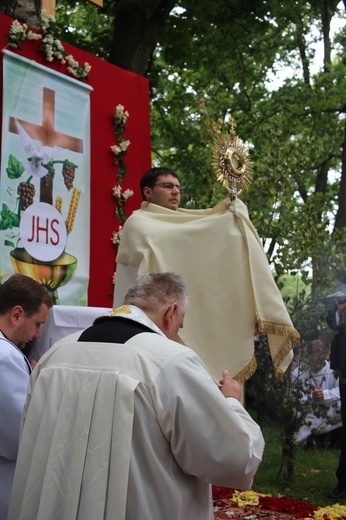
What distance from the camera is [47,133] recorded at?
21.8ft

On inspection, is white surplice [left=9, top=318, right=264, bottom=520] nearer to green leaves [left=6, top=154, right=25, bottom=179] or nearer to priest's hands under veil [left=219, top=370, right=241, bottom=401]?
priest's hands under veil [left=219, top=370, right=241, bottom=401]

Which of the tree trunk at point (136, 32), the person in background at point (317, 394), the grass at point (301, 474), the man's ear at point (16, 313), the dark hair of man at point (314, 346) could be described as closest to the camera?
the man's ear at point (16, 313)

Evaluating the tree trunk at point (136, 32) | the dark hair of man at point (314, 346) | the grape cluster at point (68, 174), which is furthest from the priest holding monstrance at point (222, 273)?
the tree trunk at point (136, 32)

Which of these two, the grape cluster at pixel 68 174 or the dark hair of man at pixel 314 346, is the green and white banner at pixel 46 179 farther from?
the dark hair of man at pixel 314 346

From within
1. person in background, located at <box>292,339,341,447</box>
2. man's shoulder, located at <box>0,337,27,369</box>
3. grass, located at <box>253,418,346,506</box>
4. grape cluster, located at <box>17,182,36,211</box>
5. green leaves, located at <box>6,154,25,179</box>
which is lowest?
grass, located at <box>253,418,346,506</box>

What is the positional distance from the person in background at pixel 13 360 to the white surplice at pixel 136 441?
650 mm

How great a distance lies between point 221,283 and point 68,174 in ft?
7.92

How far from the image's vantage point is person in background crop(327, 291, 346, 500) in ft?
23.8

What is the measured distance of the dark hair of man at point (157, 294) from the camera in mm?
3121

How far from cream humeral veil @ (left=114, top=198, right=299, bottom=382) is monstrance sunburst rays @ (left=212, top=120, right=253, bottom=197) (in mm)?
130

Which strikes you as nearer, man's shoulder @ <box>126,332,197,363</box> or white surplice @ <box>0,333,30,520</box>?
man's shoulder @ <box>126,332,197,363</box>

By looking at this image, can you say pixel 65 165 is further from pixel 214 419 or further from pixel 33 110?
pixel 214 419

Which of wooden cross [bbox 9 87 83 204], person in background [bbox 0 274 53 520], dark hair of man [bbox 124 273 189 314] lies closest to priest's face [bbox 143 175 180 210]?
wooden cross [bbox 9 87 83 204]

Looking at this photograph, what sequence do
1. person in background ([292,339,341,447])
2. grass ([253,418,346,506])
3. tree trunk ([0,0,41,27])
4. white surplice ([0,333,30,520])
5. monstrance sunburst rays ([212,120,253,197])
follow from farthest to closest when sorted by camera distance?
1. person in background ([292,339,341,447])
2. grass ([253,418,346,506])
3. tree trunk ([0,0,41,27])
4. monstrance sunburst rays ([212,120,253,197])
5. white surplice ([0,333,30,520])
